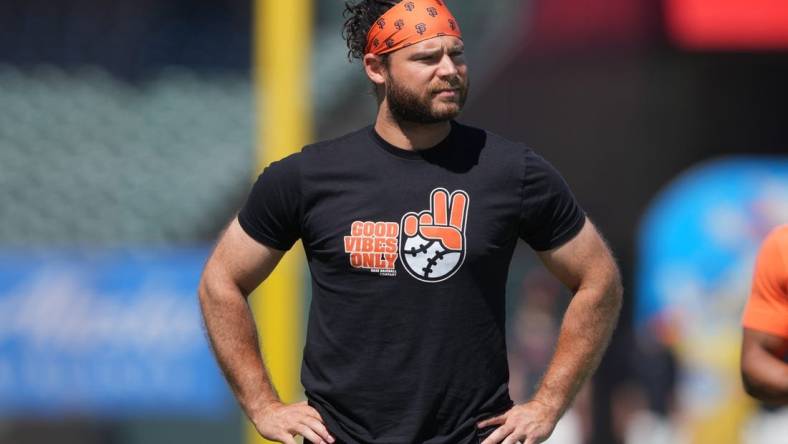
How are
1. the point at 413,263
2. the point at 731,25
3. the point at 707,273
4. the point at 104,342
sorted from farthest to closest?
the point at 731,25 → the point at 707,273 → the point at 104,342 → the point at 413,263

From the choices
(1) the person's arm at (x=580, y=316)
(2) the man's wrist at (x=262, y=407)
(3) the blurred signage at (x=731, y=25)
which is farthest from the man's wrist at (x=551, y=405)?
(3) the blurred signage at (x=731, y=25)

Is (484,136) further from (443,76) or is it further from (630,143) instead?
(630,143)

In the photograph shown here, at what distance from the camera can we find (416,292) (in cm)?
321

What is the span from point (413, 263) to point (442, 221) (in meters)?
0.11

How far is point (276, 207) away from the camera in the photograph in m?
3.32

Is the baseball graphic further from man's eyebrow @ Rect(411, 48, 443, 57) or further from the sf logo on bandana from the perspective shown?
man's eyebrow @ Rect(411, 48, 443, 57)

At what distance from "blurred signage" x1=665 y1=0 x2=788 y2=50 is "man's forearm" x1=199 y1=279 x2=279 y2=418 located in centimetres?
467

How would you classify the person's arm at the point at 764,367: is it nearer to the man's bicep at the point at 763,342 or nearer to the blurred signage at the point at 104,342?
the man's bicep at the point at 763,342

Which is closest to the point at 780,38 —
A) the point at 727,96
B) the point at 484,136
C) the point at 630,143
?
the point at 727,96

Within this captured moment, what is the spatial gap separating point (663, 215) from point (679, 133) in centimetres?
44

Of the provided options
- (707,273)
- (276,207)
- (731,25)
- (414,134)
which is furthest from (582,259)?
(731,25)

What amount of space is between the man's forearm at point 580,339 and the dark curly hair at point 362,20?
78 centimetres

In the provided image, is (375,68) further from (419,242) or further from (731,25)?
(731,25)

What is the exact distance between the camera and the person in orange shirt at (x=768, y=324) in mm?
3766
